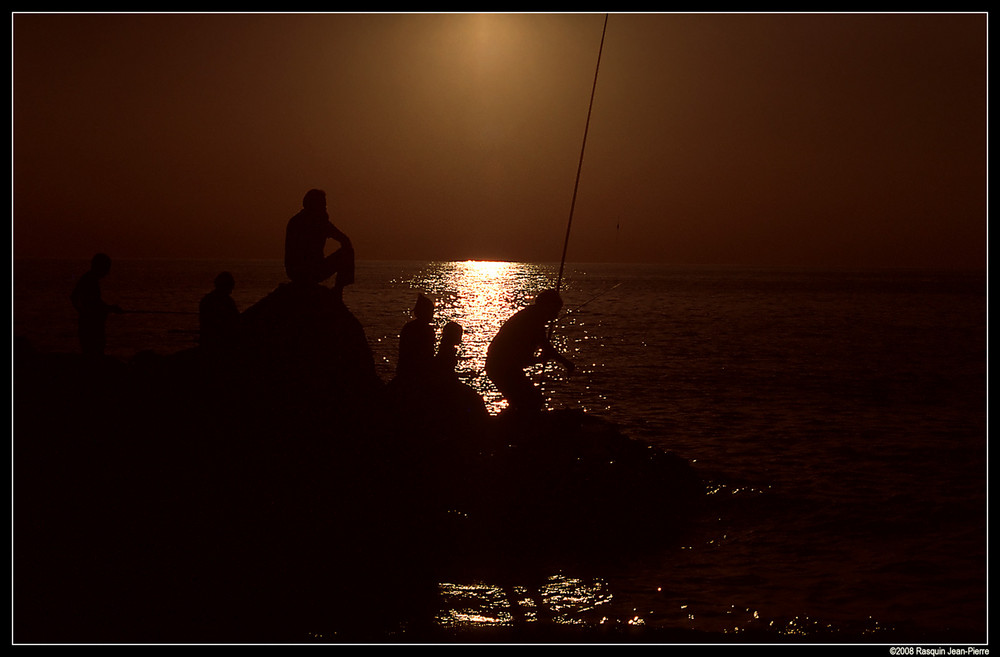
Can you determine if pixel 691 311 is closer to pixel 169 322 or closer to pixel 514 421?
pixel 169 322

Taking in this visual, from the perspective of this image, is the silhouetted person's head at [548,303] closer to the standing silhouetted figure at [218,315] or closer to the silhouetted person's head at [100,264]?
the standing silhouetted figure at [218,315]

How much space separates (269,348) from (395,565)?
280 centimetres

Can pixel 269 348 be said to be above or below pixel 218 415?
above

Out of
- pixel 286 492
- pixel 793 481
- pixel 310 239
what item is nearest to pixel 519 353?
pixel 310 239

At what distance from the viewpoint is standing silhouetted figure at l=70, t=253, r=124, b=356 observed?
11.0 meters

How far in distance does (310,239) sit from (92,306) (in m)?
3.93

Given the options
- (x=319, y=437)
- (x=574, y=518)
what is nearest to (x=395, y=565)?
(x=319, y=437)

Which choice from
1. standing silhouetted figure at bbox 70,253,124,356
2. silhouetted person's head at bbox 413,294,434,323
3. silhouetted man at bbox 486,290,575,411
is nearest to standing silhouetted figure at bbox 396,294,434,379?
silhouetted person's head at bbox 413,294,434,323

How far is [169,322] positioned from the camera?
40219 millimetres

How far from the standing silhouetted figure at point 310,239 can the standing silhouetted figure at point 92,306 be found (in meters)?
3.32

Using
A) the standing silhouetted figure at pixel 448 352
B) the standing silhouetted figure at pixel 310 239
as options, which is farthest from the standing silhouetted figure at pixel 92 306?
the standing silhouetted figure at pixel 448 352

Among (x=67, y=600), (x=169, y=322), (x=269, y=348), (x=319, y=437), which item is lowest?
(x=169, y=322)

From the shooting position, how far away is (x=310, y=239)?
9.16 metres

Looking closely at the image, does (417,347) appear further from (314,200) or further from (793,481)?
(793,481)
